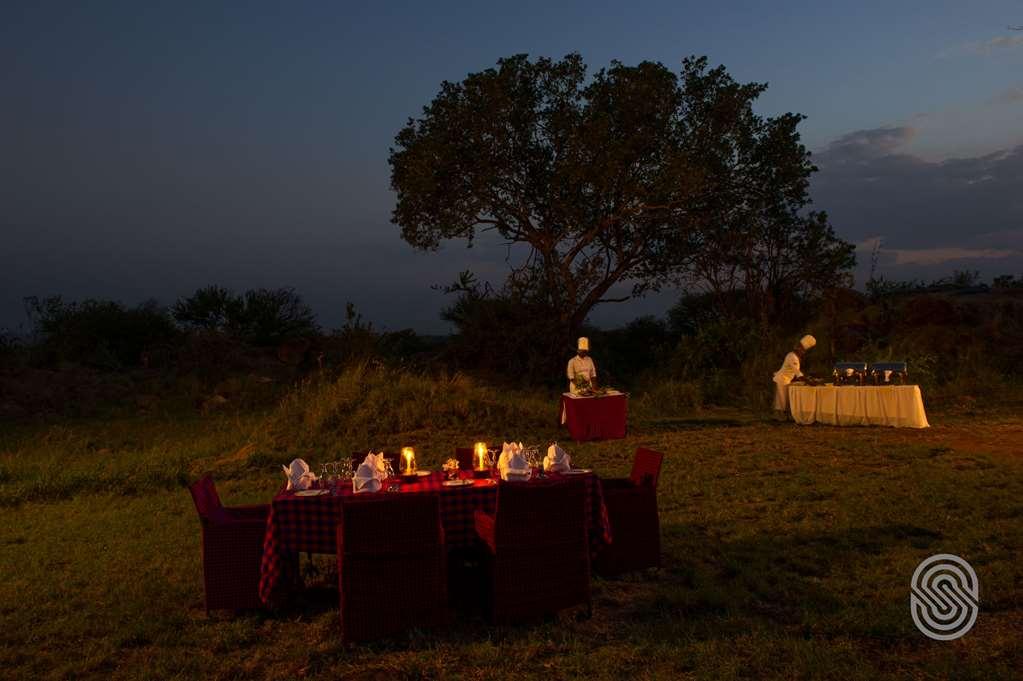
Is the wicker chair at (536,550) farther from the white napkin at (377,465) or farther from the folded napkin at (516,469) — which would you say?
the white napkin at (377,465)

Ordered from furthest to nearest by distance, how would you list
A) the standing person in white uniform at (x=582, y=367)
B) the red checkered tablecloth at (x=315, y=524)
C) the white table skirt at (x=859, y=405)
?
the standing person in white uniform at (x=582, y=367) < the white table skirt at (x=859, y=405) < the red checkered tablecloth at (x=315, y=524)

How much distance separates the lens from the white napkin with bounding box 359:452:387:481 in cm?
628

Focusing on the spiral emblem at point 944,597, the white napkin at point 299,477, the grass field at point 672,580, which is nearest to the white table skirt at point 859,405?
the grass field at point 672,580

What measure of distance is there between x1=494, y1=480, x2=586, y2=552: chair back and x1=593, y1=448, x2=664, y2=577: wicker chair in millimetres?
1050

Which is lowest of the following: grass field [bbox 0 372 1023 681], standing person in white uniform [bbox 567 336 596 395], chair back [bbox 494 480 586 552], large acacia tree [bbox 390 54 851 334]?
grass field [bbox 0 372 1023 681]

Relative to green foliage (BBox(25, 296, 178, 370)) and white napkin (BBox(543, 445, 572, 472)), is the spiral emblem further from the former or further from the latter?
green foliage (BBox(25, 296, 178, 370))

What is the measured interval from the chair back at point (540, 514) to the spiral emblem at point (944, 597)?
2345mm

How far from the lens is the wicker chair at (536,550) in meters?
5.45

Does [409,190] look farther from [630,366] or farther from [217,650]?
[217,650]

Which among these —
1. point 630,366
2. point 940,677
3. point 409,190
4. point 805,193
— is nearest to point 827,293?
point 805,193

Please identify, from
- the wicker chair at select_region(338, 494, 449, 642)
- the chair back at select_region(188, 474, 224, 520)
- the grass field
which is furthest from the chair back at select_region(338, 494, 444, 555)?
the chair back at select_region(188, 474, 224, 520)

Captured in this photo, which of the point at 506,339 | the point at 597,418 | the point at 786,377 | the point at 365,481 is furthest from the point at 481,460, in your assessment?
the point at 506,339

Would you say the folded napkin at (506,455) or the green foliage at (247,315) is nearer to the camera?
the folded napkin at (506,455)

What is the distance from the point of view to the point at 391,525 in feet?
17.3
